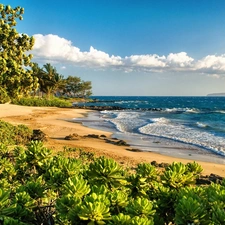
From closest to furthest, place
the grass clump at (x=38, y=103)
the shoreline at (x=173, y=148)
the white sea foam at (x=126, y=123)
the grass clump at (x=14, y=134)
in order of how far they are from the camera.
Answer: the grass clump at (x=14, y=134) → the shoreline at (x=173, y=148) → the white sea foam at (x=126, y=123) → the grass clump at (x=38, y=103)

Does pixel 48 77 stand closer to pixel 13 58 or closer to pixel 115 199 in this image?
pixel 13 58

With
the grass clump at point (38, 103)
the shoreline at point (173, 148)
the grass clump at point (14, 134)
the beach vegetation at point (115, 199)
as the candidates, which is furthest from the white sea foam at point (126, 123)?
the grass clump at point (38, 103)

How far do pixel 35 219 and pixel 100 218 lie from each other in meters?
1.34

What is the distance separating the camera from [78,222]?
7.15 feet

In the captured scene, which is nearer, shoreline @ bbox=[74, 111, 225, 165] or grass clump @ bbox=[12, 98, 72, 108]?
shoreline @ bbox=[74, 111, 225, 165]

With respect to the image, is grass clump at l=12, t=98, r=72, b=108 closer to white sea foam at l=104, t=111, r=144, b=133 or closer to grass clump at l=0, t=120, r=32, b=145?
white sea foam at l=104, t=111, r=144, b=133

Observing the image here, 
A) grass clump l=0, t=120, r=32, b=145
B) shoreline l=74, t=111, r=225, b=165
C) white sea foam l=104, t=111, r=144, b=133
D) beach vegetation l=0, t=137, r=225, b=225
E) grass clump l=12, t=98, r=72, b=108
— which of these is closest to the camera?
beach vegetation l=0, t=137, r=225, b=225

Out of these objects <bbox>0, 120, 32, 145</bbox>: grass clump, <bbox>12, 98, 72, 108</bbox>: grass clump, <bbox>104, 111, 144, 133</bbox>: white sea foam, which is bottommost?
<bbox>104, 111, 144, 133</bbox>: white sea foam

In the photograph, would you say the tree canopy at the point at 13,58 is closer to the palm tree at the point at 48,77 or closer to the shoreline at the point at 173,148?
the shoreline at the point at 173,148

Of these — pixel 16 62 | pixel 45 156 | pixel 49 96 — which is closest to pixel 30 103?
pixel 49 96

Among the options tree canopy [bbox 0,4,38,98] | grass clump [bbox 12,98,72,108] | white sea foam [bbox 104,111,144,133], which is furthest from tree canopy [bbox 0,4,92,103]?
grass clump [bbox 12,98,72,108]

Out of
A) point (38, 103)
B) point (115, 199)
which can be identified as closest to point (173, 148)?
point (115, 199)

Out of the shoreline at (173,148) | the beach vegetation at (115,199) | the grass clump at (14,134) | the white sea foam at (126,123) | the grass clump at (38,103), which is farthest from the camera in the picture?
the grass clump at (38,103)

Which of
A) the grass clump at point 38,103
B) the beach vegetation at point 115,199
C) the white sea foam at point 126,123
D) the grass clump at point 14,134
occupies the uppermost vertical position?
the beach vegetation at point 115,199
